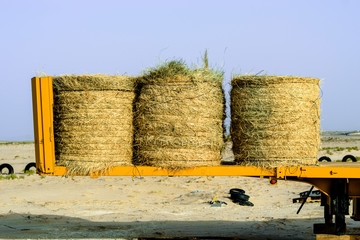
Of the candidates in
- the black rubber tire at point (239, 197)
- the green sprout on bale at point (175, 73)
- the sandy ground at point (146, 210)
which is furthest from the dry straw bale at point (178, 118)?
the black rubber tire at point (239, 197)

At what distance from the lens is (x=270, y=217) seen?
9445 millimetres

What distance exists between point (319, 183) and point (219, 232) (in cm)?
247

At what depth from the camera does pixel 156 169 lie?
577 cm

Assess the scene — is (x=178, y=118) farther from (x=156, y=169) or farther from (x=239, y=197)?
(x=239, y=197)

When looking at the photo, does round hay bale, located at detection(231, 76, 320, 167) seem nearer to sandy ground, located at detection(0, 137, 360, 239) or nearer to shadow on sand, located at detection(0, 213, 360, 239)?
sandy ground, located at detection(0, 137, 360, 239)

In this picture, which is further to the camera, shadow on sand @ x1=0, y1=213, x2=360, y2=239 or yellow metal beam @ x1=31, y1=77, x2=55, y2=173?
shadow on sand @ x1=0, y1=213, x2=360, y2=239

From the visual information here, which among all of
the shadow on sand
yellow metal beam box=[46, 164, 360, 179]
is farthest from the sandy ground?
yellow metal beam box=[46, 164, 360, 179]

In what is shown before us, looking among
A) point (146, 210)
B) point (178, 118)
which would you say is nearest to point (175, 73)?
point (178, 118)

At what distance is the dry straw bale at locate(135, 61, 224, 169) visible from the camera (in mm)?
5723

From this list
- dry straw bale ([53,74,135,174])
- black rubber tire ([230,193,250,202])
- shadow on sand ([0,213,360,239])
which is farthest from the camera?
black rubber tire ([230,193,250,202])

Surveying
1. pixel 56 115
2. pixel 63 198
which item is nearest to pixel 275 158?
pixel 56 115

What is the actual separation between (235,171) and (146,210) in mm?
5284

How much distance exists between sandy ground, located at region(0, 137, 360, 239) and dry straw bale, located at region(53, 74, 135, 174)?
1.43 meters

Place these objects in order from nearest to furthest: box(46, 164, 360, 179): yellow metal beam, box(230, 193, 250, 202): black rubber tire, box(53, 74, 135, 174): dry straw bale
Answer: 1. box(46, 164, 360, 179): yellow metal beam
2. box(53, 74, 135, 174): dry straw bale
3. box(230, 193, 250, 202): black rubber tire
